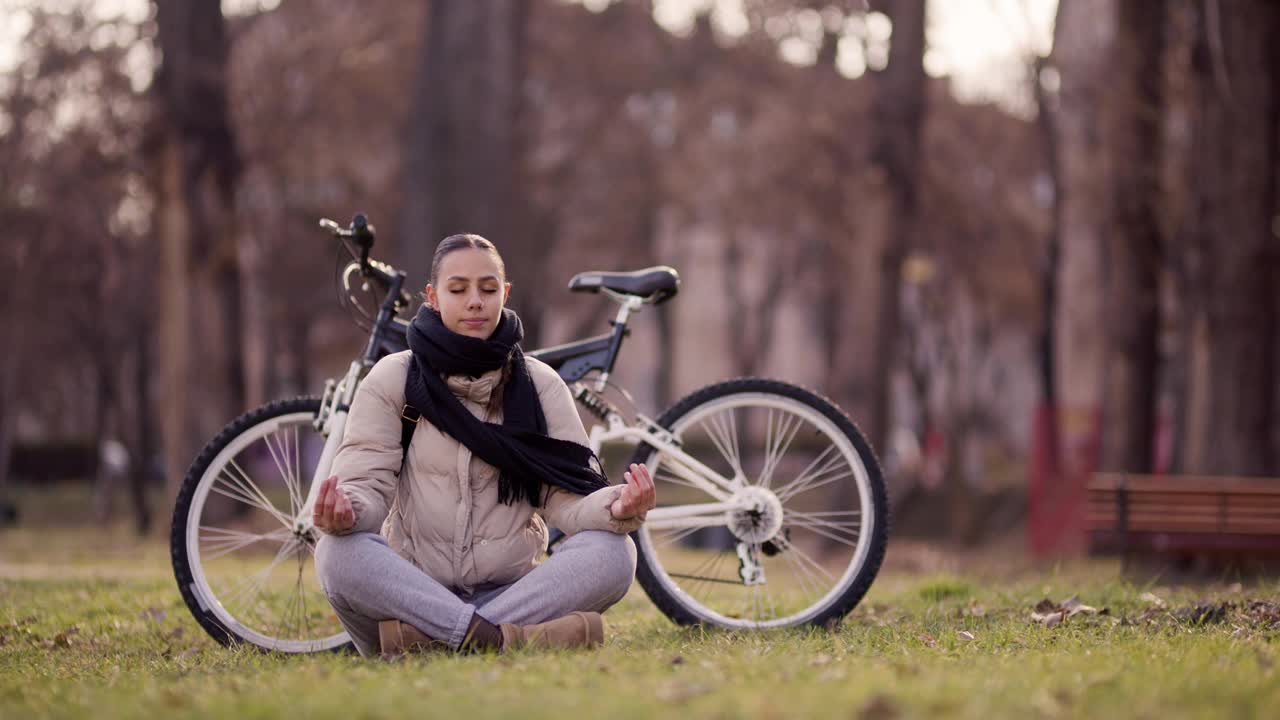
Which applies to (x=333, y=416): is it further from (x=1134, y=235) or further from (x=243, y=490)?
(x=1134, y=235)

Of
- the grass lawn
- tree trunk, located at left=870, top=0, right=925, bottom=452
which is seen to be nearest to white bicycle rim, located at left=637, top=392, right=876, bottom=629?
the grass lawn

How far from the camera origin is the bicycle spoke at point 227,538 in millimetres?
5504

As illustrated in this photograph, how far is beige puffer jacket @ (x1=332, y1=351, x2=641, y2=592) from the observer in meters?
4.68

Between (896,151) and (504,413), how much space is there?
12305mm

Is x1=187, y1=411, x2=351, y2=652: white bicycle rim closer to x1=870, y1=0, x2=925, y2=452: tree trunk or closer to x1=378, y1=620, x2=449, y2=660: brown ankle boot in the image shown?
x1=378, y1=620, x2=449, y2=660: brown ankle boot

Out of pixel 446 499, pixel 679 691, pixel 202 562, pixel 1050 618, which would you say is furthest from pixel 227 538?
pixel 1050 618

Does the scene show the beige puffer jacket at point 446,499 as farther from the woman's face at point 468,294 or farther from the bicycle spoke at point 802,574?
the bicycle spoke at point 802,574

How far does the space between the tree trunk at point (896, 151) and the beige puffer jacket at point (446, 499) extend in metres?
11.8

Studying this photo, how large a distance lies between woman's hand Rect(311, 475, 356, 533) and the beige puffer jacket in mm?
194

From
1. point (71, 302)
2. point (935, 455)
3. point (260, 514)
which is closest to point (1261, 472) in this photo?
point (260, 514)

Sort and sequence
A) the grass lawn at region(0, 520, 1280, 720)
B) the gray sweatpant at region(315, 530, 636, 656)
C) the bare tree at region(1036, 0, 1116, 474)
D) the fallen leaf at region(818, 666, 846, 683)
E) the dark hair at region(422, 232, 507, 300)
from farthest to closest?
the bare tree at region(1036, 0, 1116, 474) → the dark hair at region(422, 232, 507, 300) → the gray sweatpant at region(315, 530, 636, 656) → the fallen leaf at region(818, 666, 846, 683) → the grass lawn at region(0, 520, 1280, 720)

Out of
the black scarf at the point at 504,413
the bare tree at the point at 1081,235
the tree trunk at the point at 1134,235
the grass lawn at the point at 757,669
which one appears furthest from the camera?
the bare tree at the point at 1081,235

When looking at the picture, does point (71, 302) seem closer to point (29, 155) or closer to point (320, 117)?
point (29, 155)


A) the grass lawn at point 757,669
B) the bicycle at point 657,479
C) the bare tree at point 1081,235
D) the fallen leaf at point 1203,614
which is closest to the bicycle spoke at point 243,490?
the bicycle at point 657,479
